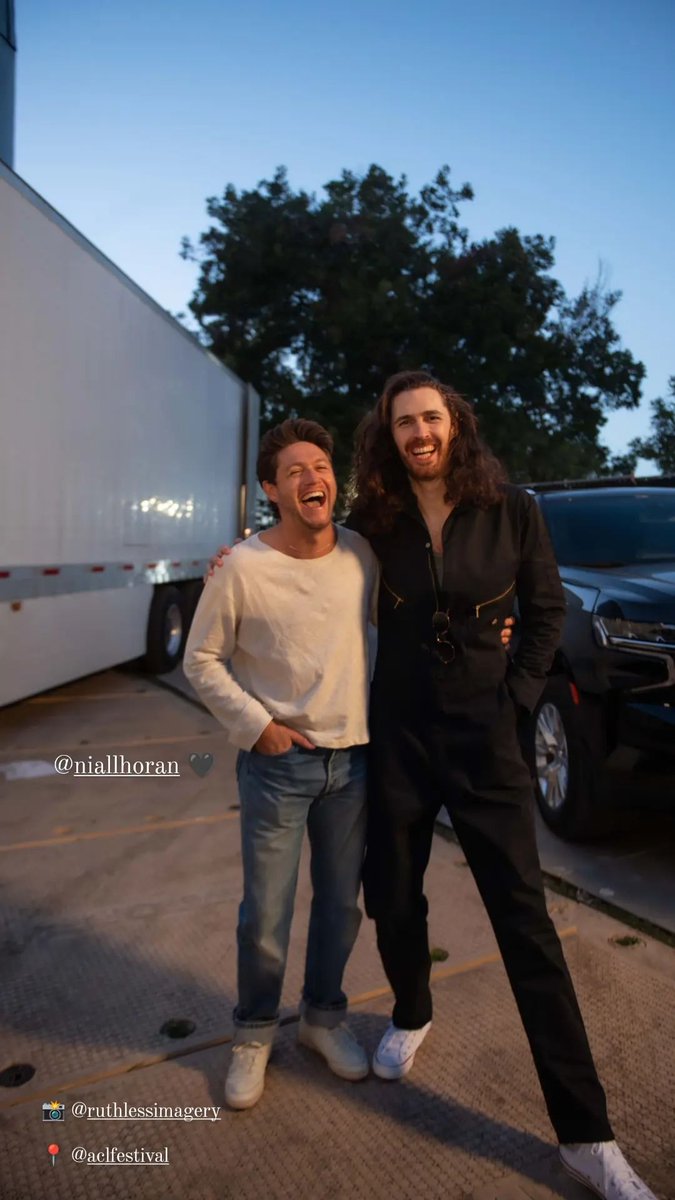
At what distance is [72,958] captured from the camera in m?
3.16

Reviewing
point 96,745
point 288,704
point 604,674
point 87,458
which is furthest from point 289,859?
point 87,458

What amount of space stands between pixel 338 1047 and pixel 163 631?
22.3 feet

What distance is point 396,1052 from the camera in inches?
99.0

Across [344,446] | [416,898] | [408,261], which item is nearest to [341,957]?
[416,898]

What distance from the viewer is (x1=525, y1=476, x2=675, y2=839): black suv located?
3.75 m

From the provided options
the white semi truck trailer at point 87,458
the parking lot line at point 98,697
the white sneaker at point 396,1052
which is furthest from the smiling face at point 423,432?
the parking lot line at point 98,697

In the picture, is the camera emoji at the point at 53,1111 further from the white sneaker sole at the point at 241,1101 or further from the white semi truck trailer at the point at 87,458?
the white semi truck trailer at the point at 87,458

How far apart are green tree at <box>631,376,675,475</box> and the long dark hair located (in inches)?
1052

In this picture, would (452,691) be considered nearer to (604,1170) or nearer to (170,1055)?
(604,1170)

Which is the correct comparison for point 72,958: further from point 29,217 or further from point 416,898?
point 29,217

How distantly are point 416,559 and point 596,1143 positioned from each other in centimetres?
144

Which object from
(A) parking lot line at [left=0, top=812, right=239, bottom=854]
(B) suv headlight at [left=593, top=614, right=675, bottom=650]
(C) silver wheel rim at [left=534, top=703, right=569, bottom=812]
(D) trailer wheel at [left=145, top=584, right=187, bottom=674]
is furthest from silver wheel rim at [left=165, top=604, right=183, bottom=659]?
(B) suv headlight at [left=593, top=614, right=675, bottom=650]

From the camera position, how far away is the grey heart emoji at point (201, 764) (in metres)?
5.46

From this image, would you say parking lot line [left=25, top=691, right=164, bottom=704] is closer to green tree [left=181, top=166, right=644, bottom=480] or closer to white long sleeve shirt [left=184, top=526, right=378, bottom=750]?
white long sleeve shirt [left=184, top=526, right=378, bottom=750]
